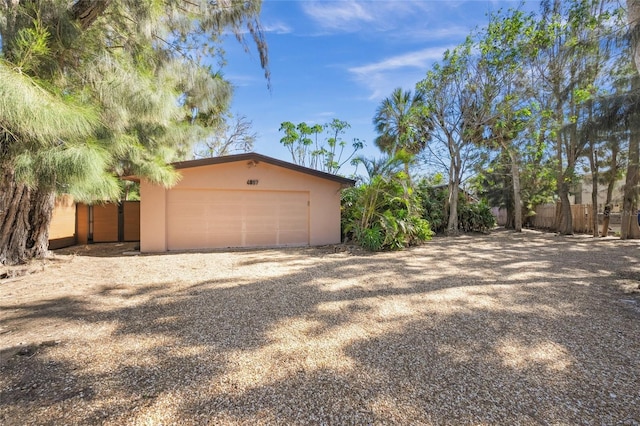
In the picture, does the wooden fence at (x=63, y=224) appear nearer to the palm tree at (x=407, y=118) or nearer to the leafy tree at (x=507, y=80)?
the palm tree at (x=407, y=118)

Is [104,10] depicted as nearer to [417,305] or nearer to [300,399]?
[300,399]

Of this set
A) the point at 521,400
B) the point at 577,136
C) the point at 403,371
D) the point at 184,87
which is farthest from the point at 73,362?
the point at 577,136

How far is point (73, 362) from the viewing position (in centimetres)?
234

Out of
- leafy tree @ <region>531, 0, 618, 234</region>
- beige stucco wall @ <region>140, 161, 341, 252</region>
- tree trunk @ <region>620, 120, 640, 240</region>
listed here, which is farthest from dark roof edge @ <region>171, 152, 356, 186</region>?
tree trunk @ <region>620, 120, 640, 240</region>

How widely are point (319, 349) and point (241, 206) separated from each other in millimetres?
7116

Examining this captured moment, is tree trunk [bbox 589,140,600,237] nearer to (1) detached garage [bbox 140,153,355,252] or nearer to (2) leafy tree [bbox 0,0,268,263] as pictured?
(1) detached garage [bbox 140,153,355,252]

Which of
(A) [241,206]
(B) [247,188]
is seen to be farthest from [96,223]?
(B) [247,188]

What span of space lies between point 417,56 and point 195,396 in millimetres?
14013

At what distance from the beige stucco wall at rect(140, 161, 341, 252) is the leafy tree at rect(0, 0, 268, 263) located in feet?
4.31

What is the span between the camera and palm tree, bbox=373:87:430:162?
13492 mm

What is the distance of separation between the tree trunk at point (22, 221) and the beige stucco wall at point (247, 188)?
210 cm

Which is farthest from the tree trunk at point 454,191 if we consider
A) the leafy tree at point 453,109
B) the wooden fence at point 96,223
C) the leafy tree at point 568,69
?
the wooden fence at point 96,223

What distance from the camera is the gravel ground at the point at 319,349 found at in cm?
184

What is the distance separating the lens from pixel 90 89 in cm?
442
